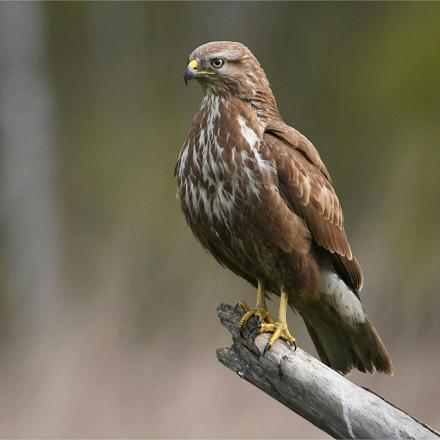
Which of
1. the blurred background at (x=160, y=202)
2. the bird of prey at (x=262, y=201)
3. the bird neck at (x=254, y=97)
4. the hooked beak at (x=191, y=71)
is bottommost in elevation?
the blurred background at (x=160, y=202)

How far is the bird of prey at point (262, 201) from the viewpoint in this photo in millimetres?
4797

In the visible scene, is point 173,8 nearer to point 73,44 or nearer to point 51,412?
point 73,44

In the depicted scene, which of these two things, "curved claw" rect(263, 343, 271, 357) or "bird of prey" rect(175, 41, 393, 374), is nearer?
"curved claw" rect(263, 343, 271, 357)

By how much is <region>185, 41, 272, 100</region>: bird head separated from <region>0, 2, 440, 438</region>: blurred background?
11.1 feet

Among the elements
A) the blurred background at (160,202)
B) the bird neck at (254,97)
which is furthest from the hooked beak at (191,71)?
the blurred background at (160,202)

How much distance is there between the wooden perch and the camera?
4195 mm

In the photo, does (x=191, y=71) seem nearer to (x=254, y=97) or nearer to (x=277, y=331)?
(x=254, y=97)

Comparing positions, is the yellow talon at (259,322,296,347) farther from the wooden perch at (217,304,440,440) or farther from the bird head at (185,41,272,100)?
the bird head at (185,41,272,100)

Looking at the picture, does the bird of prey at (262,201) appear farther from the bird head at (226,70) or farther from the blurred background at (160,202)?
the blurred background at (160,202)

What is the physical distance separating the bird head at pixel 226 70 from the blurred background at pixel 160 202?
337cm

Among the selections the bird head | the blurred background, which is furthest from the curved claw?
the blurred background

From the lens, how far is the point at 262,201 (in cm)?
476

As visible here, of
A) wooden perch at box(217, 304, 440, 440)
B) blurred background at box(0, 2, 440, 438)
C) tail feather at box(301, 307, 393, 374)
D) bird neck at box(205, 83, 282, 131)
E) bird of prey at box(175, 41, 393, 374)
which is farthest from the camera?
blurred background at box(0, 2, 440, 438)

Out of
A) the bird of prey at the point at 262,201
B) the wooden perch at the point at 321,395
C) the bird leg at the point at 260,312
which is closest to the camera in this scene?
the wooden perch at the point at 321,395
